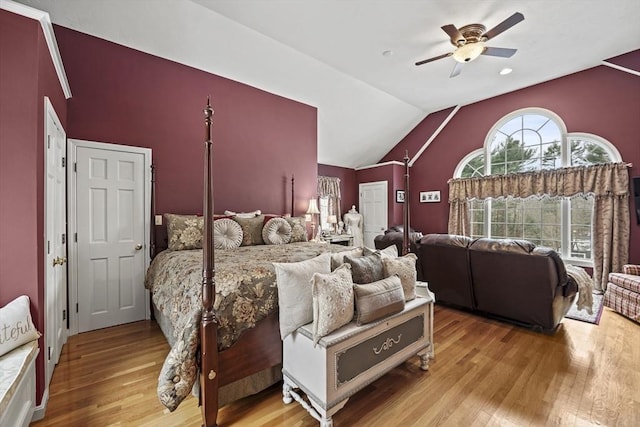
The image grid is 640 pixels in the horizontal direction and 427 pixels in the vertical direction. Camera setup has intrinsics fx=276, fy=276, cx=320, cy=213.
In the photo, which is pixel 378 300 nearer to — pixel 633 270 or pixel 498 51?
pixel 498 51

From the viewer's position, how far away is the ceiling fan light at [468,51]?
308 centimetres

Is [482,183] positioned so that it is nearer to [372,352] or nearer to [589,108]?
[589,108]

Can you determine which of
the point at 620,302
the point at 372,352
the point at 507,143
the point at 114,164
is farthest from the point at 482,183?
the point at 114,164

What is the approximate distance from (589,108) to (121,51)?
21.7 feet

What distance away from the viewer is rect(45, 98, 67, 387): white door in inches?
75.5

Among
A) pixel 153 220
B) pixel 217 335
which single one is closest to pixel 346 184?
pixel 153 220

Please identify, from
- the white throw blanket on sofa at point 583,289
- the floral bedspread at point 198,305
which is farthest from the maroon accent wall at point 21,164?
the white throw blanket on sofa at point 583,289

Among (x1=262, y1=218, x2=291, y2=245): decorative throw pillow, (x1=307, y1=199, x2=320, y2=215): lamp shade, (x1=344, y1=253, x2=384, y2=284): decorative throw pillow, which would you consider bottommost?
(x1=344, y1=253, x2=384, y2=284): decorative throw pillow

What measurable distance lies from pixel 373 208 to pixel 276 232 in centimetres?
399

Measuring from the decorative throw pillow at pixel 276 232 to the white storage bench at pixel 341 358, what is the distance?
1682mm

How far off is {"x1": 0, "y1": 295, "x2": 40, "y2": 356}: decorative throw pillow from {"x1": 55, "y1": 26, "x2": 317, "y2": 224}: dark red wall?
6.27 ft

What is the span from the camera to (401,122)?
6.33 m

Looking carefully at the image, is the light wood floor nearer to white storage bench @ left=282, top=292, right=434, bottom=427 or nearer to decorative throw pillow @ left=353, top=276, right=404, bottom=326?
white storage bench @ left=282, top=292, right=434, bottom=427

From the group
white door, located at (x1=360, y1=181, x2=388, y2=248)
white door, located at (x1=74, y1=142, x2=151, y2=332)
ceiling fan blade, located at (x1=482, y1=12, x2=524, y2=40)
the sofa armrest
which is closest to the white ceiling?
ceiling fan blade, located at (x1=482, y1=12, x2=524, y2=40)
